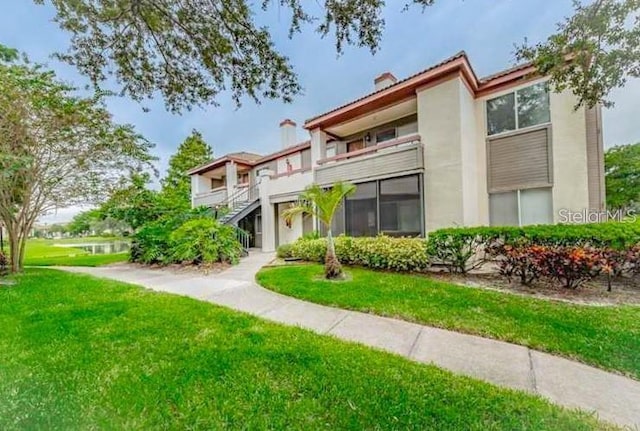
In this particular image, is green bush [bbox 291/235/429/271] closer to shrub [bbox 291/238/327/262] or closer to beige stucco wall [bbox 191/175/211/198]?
shrub [bbox 291/238/327/262]

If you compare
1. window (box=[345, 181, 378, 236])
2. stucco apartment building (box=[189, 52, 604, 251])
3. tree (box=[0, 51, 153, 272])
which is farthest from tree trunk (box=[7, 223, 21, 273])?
window (box=[345, 181, 378, 236])

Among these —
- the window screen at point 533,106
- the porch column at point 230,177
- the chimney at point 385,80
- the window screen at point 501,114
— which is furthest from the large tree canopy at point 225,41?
the porch column at point 230,177

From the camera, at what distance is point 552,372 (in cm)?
340

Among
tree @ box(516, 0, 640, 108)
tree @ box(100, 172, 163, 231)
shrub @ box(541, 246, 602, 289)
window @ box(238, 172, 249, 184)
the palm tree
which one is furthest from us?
window @ box(238, 172, 249, 184)

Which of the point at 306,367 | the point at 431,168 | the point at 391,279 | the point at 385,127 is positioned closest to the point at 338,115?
the point at 385,127

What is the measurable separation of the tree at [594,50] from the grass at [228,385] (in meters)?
6.55

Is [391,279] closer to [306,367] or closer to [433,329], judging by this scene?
[433,329]

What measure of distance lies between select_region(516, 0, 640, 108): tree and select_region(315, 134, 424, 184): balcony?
423 cm

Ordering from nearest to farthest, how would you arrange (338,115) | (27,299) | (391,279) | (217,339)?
(217,339) → (27,299) → (391,279) → (338,115)

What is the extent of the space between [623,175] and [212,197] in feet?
93.9

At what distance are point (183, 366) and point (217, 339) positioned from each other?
0.76 m

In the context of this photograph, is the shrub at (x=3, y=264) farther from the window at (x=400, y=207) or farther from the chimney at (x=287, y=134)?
A: the window at (x=400, y=207)

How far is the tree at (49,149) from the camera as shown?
29.5ft

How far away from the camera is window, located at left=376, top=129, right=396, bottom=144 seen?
1306 cm
